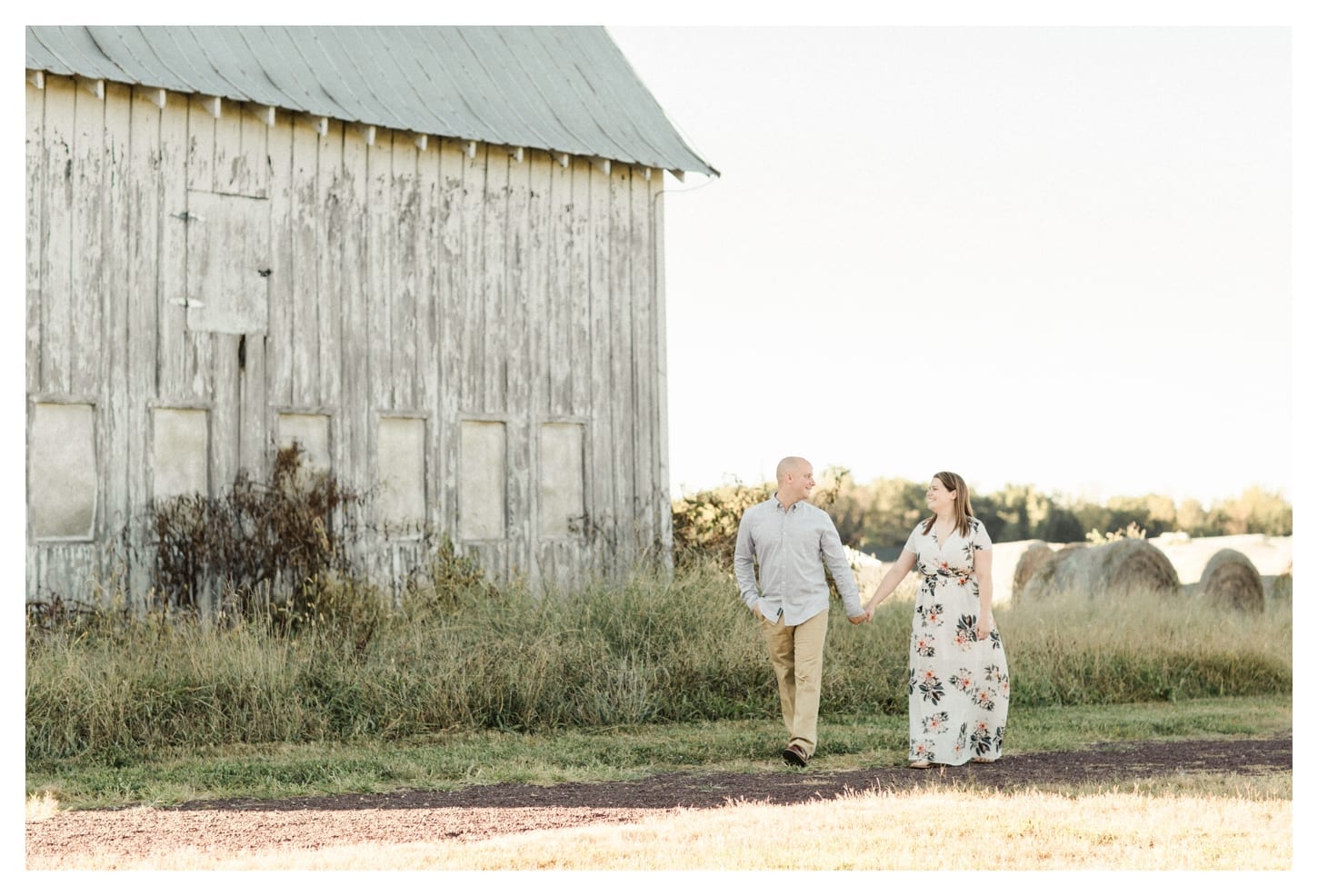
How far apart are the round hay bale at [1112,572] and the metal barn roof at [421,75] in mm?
7421

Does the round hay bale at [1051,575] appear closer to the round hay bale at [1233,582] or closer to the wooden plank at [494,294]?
the round hay bale at [1233,582]

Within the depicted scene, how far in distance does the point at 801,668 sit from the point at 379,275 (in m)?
7.64

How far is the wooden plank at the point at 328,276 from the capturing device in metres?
15.7

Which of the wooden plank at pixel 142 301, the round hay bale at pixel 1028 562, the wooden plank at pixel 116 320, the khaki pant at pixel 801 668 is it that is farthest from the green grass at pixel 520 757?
the round hay bale at pixel 1028 562

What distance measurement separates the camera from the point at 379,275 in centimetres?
1608

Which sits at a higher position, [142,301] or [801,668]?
[142,301]

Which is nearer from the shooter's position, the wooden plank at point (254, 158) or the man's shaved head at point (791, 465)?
the man's shaved head at point (791, 465)

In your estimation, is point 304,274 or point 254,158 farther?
point 304,274

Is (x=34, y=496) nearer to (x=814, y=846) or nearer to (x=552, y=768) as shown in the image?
(x=552, y=768)

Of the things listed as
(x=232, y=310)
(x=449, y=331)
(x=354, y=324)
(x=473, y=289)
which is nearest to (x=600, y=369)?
(x=473, y=289)

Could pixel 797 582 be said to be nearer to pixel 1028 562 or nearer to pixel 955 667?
pixel 955 667

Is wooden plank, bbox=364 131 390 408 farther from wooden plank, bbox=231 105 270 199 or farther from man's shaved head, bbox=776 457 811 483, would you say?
man's shaved head, bbox=776 457 811 483

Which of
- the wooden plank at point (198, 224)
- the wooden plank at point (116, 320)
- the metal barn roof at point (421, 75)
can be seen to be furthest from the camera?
the wooden plank at point (198, 224)
